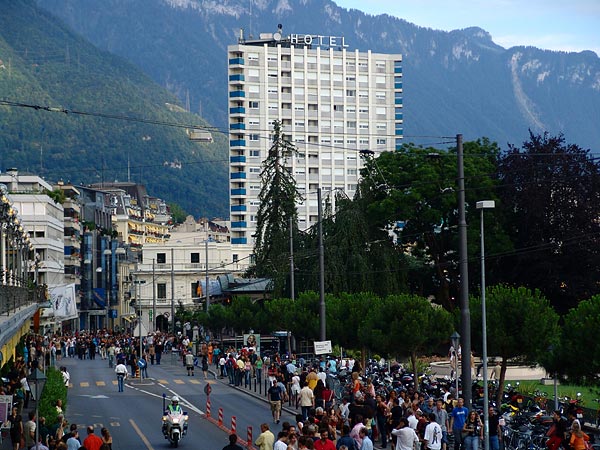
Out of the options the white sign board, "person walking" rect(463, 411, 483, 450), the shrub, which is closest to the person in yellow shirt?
the white sign board

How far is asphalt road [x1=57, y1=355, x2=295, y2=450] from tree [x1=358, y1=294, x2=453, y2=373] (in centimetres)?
496

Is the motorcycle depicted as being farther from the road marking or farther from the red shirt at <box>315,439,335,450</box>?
the red shirt at <box>315,439,335,450</box>

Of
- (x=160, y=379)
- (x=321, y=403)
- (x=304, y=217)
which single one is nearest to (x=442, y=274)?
(x=160, y=379)

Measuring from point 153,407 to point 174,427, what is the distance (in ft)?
47.8

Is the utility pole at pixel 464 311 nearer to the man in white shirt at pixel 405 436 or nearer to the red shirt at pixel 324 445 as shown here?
the man in white shirt at pixel 405 436

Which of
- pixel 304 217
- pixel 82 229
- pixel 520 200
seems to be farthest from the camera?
pixel 304 217

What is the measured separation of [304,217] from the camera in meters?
187

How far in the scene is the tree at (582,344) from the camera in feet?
108

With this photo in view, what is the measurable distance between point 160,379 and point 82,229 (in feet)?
322

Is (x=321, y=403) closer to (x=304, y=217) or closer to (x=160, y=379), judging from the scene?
(x=160, y=379)

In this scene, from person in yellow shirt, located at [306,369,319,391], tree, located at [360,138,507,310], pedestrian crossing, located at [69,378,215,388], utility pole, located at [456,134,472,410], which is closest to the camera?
utility pole, located at [456,134,472,410]

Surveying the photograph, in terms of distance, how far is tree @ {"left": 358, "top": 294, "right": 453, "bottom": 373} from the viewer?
161 feet

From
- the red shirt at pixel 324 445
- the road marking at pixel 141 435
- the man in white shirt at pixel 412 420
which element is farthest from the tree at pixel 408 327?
the red shirt at pixel 324 445

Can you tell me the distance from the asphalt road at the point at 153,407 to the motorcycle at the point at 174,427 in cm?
29
